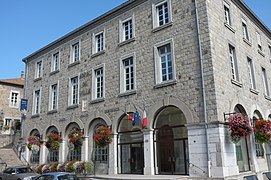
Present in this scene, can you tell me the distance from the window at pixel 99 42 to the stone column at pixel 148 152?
7.33 metres

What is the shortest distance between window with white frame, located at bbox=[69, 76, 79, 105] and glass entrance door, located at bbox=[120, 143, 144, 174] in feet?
18.8

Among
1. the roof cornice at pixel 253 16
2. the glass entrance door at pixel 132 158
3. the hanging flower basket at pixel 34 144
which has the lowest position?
the glass entrance door at pixel 132 158

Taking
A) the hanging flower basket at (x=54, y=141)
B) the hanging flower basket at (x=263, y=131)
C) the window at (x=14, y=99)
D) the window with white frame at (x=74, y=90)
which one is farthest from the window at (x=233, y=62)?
the window at (x=14, y=99)

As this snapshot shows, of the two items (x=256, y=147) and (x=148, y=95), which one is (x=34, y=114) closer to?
(x=148, y=95)

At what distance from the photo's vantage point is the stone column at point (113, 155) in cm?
1563

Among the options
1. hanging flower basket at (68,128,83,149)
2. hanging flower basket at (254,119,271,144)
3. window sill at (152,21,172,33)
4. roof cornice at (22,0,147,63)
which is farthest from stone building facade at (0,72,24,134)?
hanging flower basket at (254,119,271,144)

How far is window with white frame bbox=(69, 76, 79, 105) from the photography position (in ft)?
64.8

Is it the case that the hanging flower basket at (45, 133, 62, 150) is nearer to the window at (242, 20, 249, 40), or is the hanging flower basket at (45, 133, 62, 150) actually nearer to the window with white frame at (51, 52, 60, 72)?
the window with white frame at (51, 52, 60, 72)

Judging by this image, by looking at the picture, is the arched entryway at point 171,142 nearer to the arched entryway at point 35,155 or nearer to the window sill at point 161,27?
the window sill at point 161,27

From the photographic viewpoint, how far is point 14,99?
31875 millimetres

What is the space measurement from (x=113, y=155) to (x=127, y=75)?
4866 mm

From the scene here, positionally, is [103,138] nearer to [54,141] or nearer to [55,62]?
[54,141]

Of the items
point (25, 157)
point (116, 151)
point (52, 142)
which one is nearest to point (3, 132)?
point (25, 157)

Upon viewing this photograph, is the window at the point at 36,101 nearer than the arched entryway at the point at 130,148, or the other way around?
the arched entryway at the point at 130,148
